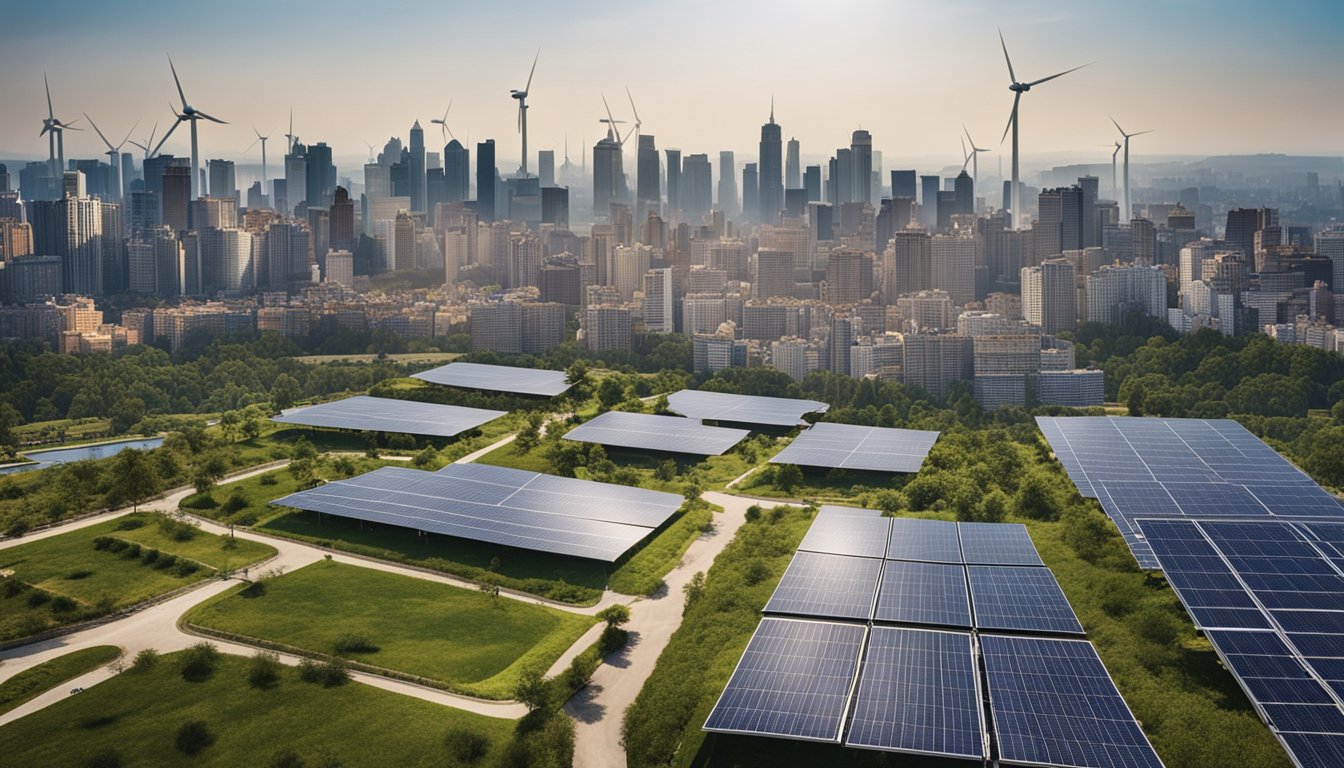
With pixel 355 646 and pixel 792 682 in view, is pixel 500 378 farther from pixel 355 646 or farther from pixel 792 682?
pixel 792 682

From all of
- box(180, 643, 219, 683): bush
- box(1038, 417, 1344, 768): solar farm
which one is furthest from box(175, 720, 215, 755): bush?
box(1038, 417, 1344, 768): solar farm

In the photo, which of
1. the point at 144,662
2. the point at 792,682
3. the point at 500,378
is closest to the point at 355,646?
the point at 144,662

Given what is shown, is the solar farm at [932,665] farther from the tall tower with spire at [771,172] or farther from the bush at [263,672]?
the tall tower with spire at [771,172]

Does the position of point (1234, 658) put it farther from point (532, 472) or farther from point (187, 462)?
point (187, 462)

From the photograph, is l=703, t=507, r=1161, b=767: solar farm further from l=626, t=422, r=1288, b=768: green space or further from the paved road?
the paved road

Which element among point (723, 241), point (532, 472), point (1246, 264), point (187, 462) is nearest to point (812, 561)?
point (532, 472)

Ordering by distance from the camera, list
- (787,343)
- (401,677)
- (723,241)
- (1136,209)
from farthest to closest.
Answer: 1. (1136,209)
2. (723,241)
3. (787,343)
4. (401,677)

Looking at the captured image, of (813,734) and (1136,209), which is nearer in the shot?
(813,734)
